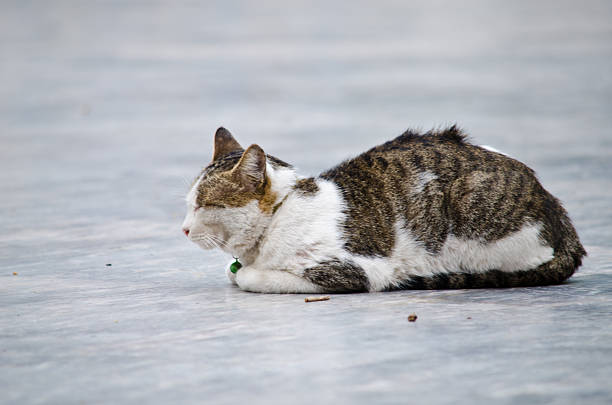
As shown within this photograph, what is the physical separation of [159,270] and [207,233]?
817mm

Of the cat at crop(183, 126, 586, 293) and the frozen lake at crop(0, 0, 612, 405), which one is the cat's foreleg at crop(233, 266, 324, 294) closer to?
the cat at crop(183, 126, 586, 293)

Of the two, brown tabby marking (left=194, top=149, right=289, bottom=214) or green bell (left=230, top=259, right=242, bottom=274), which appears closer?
brown tabby marking (left=194, top=149, right=289, bottom=214)

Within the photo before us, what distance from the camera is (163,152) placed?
9.00 metres

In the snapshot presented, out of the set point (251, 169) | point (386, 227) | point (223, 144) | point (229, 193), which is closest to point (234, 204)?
point (229, 193)

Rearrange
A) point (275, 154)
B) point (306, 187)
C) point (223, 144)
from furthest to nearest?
point (275, 154) → point (223, 144) → point (306, 187)

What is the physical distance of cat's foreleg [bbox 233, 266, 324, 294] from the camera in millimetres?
4383

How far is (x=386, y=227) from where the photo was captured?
14.8ft

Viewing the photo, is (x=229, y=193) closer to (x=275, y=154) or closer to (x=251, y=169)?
(x=251, y=169)

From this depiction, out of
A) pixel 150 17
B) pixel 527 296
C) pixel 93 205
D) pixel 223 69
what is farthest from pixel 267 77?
pixel 527 296

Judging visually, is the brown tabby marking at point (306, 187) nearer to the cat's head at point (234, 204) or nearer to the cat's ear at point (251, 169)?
the cat's head at point (234, 204)

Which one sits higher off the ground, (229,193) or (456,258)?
(229,193)

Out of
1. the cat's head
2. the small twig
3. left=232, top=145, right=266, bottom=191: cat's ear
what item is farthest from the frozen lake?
left=232, top=145, right=266, bottom=191: cat's ear

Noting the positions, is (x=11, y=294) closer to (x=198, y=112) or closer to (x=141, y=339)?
(x=141, y=339)

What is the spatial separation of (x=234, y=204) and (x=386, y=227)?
782 mm
